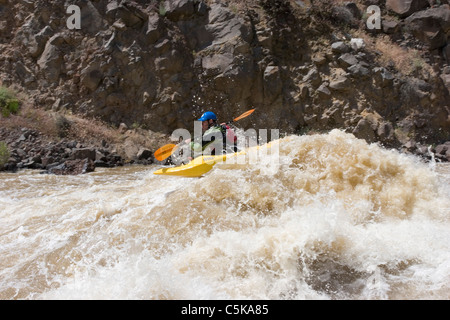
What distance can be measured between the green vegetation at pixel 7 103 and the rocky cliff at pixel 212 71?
1.88ft

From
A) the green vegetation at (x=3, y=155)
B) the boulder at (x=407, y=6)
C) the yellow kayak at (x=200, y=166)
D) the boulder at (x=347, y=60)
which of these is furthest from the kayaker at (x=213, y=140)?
the boulder at (x=407, y=6)

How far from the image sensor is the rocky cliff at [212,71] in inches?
395

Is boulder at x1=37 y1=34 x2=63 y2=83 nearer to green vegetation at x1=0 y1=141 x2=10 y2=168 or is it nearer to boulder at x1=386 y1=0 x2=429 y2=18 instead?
green vegetation at x1=0 y1=141 x2=10 y2=168

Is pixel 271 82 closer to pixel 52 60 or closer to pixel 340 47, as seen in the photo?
pixel 340 47

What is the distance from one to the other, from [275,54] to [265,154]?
707 cm

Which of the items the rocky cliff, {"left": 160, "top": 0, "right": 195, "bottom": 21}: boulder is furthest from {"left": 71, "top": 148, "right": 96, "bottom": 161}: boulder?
{"left": 160, "top": 0, "right": 195, "bottom": 21}: boulder

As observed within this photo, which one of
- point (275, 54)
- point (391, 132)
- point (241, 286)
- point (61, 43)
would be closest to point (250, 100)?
point (275, 54)

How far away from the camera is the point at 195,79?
408 inches

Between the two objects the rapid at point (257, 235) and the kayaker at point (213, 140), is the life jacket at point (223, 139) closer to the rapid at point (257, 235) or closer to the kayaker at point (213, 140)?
the kayaker at point (213, 140)

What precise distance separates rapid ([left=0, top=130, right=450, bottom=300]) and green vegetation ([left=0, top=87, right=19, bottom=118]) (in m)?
5.05

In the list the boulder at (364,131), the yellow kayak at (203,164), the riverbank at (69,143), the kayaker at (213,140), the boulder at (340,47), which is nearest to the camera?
the yellow kayak at (203,164)

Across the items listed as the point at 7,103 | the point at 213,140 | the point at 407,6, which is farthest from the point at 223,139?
the point at 407,6

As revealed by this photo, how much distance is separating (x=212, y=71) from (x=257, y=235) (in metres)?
8.02

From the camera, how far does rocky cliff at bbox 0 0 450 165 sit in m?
10.0
